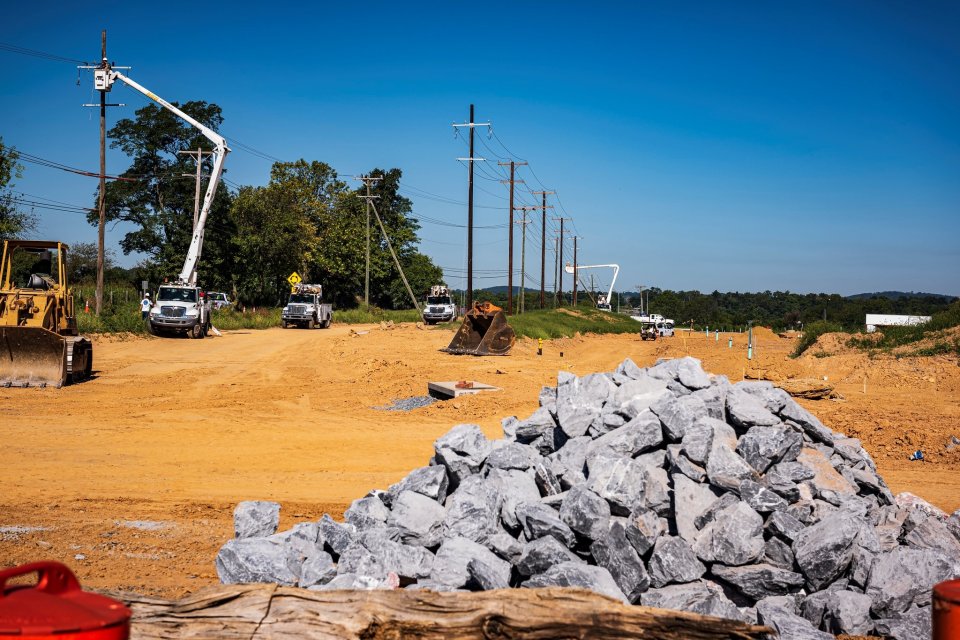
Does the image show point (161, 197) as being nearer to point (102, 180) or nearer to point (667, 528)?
point (102, 180)

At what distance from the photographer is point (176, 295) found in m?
32.9

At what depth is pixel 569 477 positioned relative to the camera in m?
7.25

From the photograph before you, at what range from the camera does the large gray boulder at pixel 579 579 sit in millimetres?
5555

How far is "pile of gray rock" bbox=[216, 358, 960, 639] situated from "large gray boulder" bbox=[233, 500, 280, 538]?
0.01 m

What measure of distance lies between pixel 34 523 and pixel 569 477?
18.1 ft

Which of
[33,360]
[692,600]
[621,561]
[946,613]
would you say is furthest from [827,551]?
[33,360]

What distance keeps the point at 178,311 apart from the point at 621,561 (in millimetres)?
29555

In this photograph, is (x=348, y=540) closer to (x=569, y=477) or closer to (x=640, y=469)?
(x=569, y=477)

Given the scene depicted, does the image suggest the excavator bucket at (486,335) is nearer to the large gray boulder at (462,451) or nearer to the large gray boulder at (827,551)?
the large gray boulder at (462,451)

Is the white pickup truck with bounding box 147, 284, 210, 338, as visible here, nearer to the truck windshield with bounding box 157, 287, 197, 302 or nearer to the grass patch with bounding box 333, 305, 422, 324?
the truck windshield with bounding box 157, 287, 197, 302

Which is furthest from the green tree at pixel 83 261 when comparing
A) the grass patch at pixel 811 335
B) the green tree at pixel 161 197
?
the grass patch at pixel 811 335

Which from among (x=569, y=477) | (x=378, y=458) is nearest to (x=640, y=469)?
(x=569, y=477)

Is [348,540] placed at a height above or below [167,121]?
below

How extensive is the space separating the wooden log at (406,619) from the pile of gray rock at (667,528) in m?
2.08
